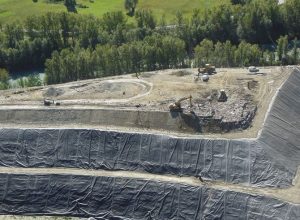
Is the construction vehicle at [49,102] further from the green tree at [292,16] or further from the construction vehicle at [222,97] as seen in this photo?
the green tree at [292,16]

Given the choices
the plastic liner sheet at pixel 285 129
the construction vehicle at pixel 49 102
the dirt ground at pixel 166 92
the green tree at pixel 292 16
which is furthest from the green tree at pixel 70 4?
the plastic liner sheet at pixel 285 129

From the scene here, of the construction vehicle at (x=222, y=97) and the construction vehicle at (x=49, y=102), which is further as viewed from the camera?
the construction vehicle at (x=49, y=102)

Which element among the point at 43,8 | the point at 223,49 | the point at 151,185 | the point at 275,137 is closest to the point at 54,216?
the point at 151,185

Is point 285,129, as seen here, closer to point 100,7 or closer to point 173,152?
point 173,152

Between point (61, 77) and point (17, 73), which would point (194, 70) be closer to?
point (61, 77)

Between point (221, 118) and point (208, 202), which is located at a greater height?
point (221, 118)

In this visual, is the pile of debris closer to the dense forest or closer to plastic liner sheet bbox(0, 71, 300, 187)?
plastic liner sheet bbox(0, 71, 300, 187)
